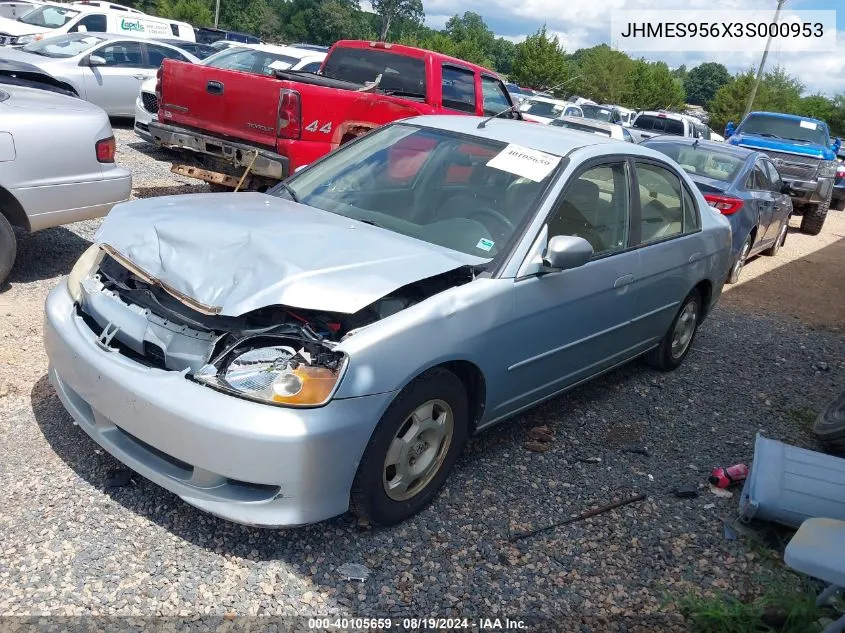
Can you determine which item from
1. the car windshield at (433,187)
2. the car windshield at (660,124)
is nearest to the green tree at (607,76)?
the car windshield at (660,124)

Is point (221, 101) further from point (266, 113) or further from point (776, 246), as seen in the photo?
point (776, 246)

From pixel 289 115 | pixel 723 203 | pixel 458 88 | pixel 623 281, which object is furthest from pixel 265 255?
pixel 458 88

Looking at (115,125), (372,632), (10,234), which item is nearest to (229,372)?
(372,632)

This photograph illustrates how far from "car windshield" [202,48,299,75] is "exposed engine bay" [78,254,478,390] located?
849 cm

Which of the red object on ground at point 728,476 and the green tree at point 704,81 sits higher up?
the green tree at point 704,81

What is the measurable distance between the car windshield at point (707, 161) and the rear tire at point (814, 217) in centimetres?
670

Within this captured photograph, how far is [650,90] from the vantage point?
173 ft

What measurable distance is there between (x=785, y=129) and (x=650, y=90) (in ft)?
131

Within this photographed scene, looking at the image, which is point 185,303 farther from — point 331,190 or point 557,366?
point 557,366

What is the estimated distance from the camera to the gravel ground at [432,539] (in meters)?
2.78

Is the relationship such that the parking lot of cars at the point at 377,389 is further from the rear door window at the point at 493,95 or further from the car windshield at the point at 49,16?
the car windshield at the point at 49,16

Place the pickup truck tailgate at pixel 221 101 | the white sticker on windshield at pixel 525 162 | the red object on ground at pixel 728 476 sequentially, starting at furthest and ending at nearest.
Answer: the pickup truck tailgate at pixel 221 101 < the red object on ground at pixel 728 476 < the white sticker on windshield at pixel 525 162

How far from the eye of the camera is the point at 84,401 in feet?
10.4

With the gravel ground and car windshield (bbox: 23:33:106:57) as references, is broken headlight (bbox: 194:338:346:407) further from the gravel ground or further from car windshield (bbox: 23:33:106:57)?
car windshield (bbox: 23:33:106:57)
